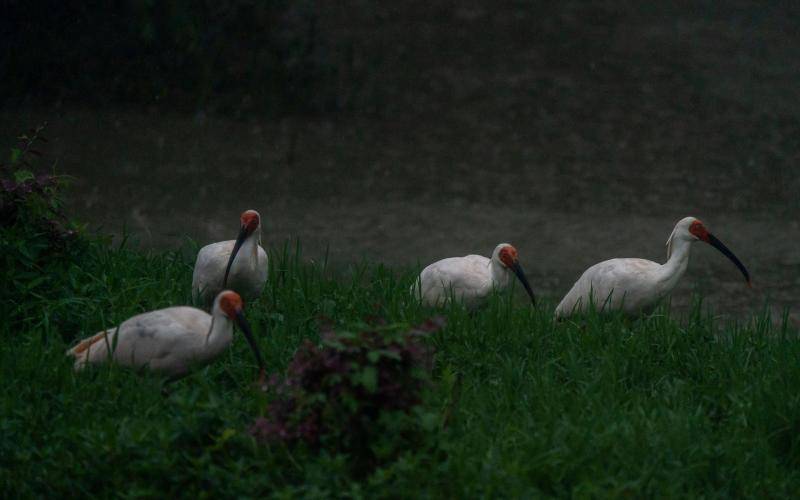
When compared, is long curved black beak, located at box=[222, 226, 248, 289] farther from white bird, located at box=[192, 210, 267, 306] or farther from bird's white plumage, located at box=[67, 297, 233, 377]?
bird's white plumage, located at box=[67, 297, 233, 377]

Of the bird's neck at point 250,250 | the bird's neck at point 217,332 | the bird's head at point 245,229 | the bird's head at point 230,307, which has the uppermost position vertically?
the bird's head at point 245,229

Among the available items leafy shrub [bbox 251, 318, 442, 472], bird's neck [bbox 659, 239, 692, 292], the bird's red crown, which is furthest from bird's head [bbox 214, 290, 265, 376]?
bird's neck [bbox 659, 239, 692, 292]

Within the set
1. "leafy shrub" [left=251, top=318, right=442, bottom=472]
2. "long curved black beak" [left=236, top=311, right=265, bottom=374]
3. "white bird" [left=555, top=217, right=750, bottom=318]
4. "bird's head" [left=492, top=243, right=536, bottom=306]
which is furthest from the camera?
"bird's head" [left=492, top=243, right=536, bottom=306]

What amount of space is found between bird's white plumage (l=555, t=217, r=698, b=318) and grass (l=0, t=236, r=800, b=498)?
0.10 metres

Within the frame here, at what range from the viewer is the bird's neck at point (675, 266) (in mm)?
5273

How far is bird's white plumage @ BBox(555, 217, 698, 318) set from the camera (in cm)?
526

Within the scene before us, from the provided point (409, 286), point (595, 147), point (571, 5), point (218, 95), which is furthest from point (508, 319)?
point (571, 5)

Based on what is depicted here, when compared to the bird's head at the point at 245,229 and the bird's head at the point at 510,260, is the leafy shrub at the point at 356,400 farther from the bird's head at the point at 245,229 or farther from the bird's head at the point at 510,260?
the bird's head at the point at 510,260

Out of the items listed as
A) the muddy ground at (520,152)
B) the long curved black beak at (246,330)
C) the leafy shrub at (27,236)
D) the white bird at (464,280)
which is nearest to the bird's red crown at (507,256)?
the white bird at (464,280)

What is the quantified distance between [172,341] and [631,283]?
221 cm

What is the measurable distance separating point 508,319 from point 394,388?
153 cm

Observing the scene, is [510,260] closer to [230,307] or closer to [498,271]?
[498,271]

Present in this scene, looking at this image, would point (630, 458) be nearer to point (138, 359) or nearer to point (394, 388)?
point (394, 388)

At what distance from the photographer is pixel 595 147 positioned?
9602 mm
